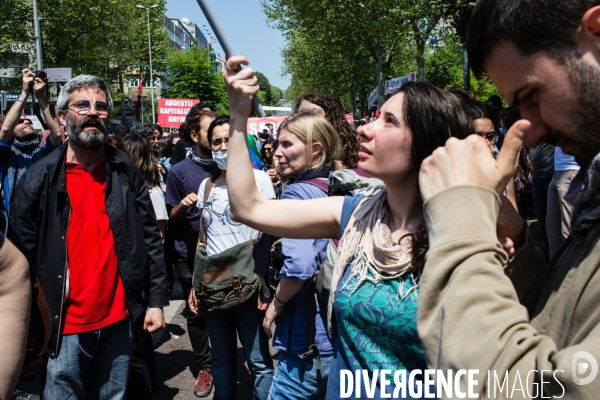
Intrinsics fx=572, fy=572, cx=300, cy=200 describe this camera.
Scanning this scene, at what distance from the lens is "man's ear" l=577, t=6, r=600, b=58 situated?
37.6 inches

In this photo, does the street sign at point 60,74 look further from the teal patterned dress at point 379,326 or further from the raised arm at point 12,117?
the teal patterned dress at point 379,326

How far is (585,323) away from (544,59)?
46 cm

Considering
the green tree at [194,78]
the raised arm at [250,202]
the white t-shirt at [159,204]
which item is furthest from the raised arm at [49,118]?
the green tree at [194,78]

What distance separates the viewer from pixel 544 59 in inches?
40.1

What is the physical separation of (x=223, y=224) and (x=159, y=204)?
54.3 inches

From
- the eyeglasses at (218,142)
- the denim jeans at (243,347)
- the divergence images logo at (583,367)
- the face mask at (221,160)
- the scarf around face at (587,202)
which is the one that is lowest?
the denim jeans at (243,347)

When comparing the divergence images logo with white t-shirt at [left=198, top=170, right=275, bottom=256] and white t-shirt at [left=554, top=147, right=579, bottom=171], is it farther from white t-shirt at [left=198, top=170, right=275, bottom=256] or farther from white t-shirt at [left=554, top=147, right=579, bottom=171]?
white t-shirt at [left=554, top=147, right=579, bottom=171]

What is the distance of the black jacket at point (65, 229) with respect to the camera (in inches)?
115

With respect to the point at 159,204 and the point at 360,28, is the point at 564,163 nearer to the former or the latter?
the point at 159,204

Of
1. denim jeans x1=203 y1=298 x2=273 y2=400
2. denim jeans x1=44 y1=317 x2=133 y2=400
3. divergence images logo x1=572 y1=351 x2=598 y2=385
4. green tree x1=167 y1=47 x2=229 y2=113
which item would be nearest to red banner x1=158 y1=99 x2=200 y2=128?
denim jeans x1=203 y1=298 x2=273 y2=400

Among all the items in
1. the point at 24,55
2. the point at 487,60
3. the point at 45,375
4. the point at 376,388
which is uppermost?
the point at 24,55

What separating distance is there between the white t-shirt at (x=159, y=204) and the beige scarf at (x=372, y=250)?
3138 millimetres

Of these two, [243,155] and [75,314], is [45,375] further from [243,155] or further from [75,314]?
[243,155]

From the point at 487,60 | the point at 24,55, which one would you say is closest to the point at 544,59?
the point at 487,60
